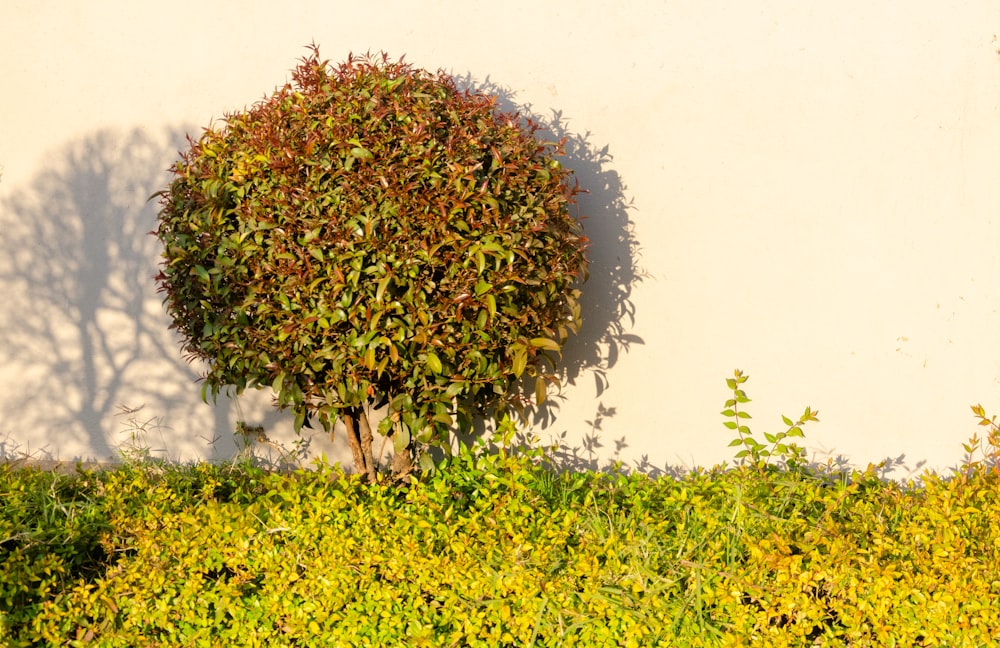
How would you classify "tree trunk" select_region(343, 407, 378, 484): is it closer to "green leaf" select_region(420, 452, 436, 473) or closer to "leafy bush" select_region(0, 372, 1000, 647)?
"green leaf" select_region(420, 452, 436, 473)

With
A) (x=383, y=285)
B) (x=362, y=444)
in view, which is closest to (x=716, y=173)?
(x=383, y=285)

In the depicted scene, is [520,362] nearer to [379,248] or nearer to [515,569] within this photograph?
[379,248]

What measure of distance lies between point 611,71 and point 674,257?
3.41ft

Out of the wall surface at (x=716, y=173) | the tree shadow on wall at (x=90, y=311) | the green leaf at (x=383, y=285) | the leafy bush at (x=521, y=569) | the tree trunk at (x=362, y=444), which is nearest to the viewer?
the leafy bush at (x=521, y=569)

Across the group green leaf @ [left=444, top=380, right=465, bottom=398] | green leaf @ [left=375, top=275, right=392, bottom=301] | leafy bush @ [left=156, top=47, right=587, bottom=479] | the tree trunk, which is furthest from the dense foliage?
green leaf @ [left=375, top=275, right=392, bottom=301]

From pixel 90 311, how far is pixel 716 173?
3.86 m

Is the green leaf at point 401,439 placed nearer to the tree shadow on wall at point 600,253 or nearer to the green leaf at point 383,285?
the green leaf at point 383,285

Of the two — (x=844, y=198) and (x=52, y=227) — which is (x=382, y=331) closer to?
(x=844, y=198)

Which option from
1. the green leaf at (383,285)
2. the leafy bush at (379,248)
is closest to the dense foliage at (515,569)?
the leafy bush at (379,248)

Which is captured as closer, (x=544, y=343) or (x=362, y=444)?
(x=544, y=343)

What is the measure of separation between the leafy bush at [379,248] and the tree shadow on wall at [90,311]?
3.81 ft

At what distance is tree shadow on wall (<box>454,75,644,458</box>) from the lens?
456cm

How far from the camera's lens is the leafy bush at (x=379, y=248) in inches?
146

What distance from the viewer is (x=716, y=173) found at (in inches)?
174
